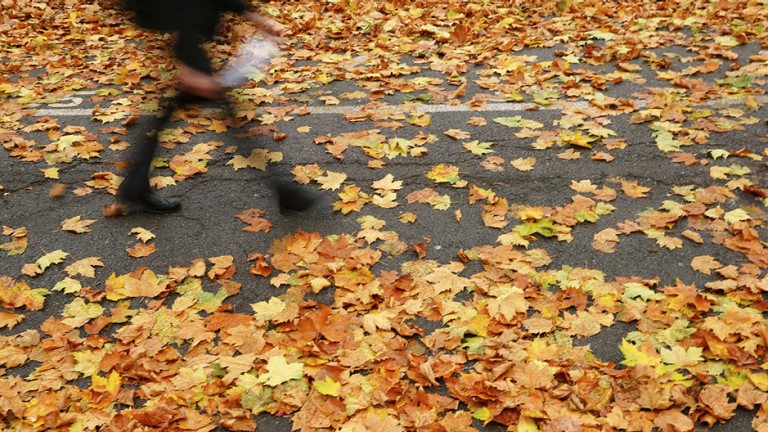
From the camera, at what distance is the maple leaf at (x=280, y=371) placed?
8.52ft

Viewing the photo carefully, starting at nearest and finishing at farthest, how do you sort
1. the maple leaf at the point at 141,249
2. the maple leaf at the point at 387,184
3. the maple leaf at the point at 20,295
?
1. the maple leaf at the point at 20,295
2. the maple leaf at the point at 141,249
3. the maple leaf at the point at 387,184

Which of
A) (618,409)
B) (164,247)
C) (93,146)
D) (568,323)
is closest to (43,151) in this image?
(93,146)

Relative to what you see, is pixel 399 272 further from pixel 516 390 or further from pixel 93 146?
pixel 93 146

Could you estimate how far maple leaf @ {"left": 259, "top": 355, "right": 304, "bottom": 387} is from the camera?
2.60 metres

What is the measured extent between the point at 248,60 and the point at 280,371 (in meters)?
4.56

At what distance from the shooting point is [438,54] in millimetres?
6230

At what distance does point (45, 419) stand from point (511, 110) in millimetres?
3848

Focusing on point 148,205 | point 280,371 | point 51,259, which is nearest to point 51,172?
point 148,205

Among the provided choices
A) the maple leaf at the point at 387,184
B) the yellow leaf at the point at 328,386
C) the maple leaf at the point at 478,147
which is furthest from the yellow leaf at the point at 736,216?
the yellow leaf at the point at 328,386

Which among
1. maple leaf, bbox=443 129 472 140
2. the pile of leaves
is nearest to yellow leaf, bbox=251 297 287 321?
the pile of leaves

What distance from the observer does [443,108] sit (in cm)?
504

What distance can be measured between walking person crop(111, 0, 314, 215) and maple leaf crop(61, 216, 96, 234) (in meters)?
0.46

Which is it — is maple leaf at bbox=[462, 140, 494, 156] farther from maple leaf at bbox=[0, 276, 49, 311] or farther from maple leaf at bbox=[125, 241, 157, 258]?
maple leaf at bbox=[0, 276, 49, 311]

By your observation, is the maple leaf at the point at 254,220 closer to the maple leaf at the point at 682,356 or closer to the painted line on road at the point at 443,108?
the painted line on road at the point at 443,108
